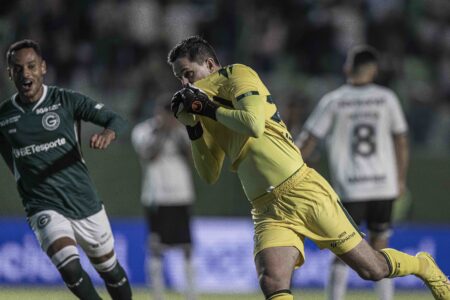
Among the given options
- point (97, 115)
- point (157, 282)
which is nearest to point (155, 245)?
point (157, 282)

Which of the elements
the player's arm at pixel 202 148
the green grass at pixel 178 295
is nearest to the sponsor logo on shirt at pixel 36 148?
the player's arm at pixel 202 148

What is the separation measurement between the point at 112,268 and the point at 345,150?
2.75 m

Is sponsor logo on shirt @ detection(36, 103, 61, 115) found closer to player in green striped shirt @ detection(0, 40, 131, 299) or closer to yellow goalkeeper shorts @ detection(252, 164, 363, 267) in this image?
player in green striped shirt @ detection(0, 40, 131, 299)

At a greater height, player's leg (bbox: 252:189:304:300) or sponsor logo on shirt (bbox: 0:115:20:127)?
sponsor logo on shirt (bbox: 0:115:20:127)

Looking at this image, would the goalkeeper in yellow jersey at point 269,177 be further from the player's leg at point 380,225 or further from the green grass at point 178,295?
the green grass at point 178,295

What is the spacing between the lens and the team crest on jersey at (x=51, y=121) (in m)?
8.00

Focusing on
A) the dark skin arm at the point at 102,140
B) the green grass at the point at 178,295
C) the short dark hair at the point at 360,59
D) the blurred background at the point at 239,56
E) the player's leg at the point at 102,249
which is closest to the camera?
the dark skin arm at the point at 102,140

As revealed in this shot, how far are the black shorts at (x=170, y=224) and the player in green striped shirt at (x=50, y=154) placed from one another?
12.5ft

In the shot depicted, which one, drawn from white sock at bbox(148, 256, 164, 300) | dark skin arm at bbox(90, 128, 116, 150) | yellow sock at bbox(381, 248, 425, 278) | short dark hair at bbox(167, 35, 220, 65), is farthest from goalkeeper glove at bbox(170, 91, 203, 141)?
white sock at bbox(148, 256, 164, 300)

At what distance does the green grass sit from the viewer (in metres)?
12.5

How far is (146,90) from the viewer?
14.3 metres

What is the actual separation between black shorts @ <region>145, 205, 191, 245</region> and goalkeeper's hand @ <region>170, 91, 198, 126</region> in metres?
5.02

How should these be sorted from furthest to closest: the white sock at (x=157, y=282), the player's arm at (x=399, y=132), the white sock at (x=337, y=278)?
the white sock at (x=157, y=282)
the player's arm at (x=399, y=132)
the white sock at (x=337, y=278)

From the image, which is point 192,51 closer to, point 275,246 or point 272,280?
point 275,246
